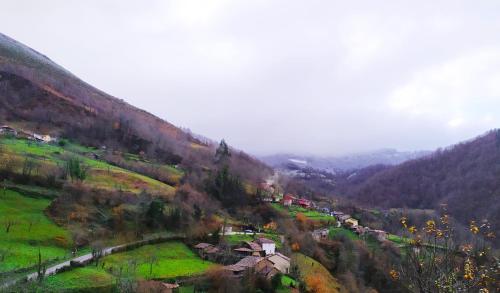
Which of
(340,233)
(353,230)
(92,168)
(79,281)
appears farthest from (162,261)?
(353,230)

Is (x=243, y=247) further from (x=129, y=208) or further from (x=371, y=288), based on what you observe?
(x=371, y=288)

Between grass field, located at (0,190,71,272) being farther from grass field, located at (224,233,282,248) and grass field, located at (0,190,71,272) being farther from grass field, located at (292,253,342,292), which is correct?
grass field, located at (292,253,342,292)

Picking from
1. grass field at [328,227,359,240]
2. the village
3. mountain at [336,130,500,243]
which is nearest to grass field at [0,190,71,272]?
the village

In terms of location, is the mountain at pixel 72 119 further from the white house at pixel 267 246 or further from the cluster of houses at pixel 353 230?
the white house at pixel 267 246

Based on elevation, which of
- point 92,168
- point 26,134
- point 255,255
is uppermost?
point 26,134

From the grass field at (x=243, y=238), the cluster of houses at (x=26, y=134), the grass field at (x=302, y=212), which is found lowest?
the grass field at (x=243, y=238)

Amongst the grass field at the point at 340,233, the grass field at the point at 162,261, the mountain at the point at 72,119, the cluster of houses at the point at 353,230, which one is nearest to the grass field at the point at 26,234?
the grass field at the point at 162,261

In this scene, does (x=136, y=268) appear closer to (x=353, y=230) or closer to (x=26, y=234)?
(x=26, y=234)
